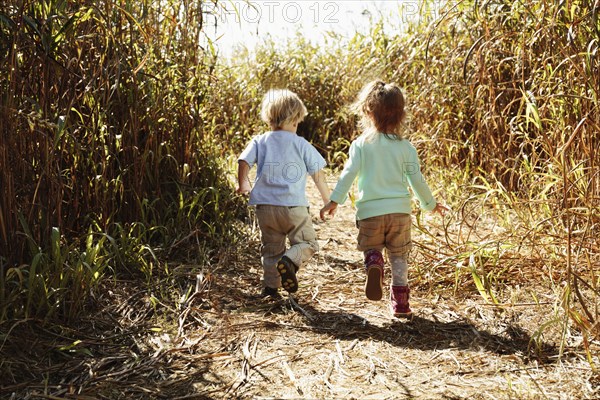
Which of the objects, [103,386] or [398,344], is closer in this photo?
[103,386]

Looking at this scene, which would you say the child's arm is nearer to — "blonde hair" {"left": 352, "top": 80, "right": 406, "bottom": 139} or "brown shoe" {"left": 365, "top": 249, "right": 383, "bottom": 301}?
"blonde hair" {"left": 352, "top": 80, "right": 406, "bottom": 139}

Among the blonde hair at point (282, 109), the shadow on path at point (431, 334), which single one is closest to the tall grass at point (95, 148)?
the blonde hair at point (282, 109)

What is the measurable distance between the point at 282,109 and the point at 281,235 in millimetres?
593

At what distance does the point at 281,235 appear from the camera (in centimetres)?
374

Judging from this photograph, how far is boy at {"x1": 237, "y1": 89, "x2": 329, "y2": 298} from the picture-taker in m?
3.67

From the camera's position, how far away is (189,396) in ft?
8.65

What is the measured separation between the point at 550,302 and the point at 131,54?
2.32 metres

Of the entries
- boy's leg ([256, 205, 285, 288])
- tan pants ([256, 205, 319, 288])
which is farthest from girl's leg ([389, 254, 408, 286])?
boy's leg ([256, 205, 285, 288])

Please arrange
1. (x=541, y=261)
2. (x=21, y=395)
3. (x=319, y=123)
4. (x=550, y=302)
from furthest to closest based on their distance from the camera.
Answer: (x=319, y=123) → (x=541, y=261) → (x=550, y=302) → (x=21, y=395)

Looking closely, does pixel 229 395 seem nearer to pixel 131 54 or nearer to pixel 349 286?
pixel 349 286

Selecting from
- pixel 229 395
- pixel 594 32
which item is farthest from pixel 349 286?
pixel 594 32

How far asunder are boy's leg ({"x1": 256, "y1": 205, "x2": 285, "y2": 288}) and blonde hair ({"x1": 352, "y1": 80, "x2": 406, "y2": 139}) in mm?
622

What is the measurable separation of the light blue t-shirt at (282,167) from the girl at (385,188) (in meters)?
0.28

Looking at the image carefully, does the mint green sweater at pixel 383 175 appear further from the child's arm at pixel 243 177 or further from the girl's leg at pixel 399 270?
the child's arm at pixel 243 177
